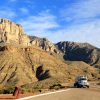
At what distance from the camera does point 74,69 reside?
15788 centimetres

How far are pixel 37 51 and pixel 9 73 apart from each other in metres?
33.4

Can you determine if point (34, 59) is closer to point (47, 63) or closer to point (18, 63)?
point (47, 63)

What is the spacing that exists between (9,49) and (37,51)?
16.5m

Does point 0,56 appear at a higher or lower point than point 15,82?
higher

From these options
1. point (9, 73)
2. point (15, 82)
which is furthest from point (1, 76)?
point (15, 82)

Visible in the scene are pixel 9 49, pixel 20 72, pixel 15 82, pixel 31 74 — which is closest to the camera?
pixel 15 82

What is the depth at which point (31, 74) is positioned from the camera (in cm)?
14488

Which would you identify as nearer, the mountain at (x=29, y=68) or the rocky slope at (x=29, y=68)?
the mountain at (x=29, y=68)

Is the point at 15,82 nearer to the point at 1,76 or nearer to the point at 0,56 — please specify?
the point at 1,76

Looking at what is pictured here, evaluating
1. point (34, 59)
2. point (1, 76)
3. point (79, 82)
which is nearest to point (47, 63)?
point (34, 59)

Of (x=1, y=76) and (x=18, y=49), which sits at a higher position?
(x=18, y=49)

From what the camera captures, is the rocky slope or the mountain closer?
the mountain

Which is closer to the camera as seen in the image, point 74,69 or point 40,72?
point 40,72

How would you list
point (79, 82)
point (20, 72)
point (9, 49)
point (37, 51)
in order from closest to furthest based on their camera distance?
point (79, 82), point (20, 72), point (9, 49), point (37, 51)
